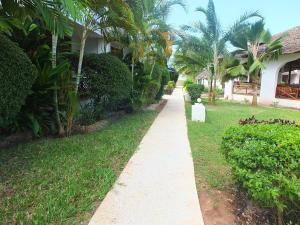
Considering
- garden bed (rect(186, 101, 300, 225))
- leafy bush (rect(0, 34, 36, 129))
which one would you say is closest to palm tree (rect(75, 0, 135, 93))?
leafy bush (rect(0, 34, 36, 129))

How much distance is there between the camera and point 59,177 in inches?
182

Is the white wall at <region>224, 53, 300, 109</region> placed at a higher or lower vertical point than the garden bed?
higher

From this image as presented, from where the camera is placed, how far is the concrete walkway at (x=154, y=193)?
3.49 metres

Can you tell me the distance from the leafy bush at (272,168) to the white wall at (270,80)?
2001cm

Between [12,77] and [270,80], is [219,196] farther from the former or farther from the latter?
[270,80]

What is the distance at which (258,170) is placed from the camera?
3.44 meters

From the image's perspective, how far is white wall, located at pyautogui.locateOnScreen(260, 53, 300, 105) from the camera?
21906 mm

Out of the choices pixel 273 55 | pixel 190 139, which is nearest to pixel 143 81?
pixel 190 139

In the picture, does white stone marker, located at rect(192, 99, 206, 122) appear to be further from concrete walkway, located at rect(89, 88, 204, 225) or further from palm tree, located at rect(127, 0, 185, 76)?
concrete walkway, located at rect(89, 88, 204, 225)

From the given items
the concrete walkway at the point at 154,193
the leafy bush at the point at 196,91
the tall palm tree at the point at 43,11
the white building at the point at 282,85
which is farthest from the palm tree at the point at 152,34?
the white building at the point at 282,85

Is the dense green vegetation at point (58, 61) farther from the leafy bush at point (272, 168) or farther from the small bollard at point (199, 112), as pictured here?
the small bollard at point (199, 112)

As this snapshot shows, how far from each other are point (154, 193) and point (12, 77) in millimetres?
3058

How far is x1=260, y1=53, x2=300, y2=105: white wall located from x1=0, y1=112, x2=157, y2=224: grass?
1799 cm

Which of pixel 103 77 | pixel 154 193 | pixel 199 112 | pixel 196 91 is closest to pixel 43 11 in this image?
pixel 154 193
